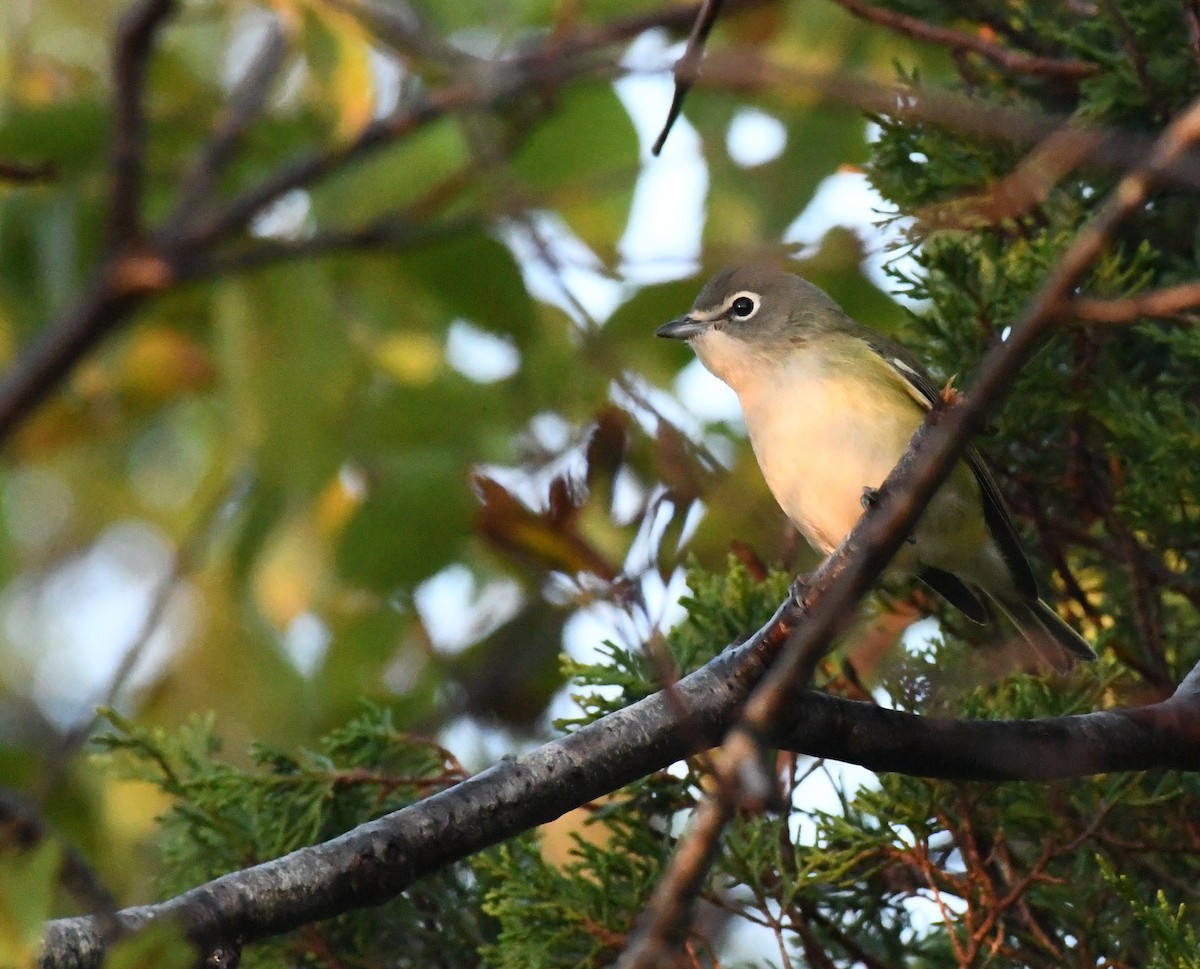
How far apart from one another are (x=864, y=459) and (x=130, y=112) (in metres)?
1.91

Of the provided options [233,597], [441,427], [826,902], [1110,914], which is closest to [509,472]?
[441,427]

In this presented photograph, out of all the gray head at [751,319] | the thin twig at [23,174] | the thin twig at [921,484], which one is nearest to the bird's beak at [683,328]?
the gray head at [751,319]

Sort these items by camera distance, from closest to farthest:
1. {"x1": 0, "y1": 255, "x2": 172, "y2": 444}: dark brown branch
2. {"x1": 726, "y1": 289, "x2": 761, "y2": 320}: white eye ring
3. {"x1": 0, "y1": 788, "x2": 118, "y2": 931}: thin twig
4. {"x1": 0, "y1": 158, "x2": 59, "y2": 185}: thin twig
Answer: {"x1": 0, "y1": 788, "x2": 118, "y2": 931}: thin twig → {"x1": 0, "y1": 255, "x2": 172, "y2": 444}: dark brown branch → {"x1": 0, "y1": 158, "x2": 59, "y2": 185}: thin twig → {"x1": 726, "y1": 289, "x2": 761, "y2": 320}: white eye ring

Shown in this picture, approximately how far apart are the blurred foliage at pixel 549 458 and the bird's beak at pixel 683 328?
0.06 meters

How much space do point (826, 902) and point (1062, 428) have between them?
1.03 metres

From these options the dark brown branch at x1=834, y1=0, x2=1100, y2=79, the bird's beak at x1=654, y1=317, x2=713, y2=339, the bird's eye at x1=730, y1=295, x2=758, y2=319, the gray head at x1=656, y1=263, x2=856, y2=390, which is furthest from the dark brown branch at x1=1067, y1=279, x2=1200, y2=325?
the bird's eye at x1=730, y1=295, x2=758, y2=319

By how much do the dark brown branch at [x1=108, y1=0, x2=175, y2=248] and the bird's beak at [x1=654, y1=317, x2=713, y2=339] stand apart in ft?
6.18

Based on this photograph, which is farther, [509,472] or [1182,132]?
[509,472]

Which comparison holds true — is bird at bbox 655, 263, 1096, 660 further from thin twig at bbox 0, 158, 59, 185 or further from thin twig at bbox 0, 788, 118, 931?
thin twig at bbox 0, 788, 118, 931

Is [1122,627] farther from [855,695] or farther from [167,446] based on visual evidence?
[167,446]

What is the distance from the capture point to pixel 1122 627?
121 inches

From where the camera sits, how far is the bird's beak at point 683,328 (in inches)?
154

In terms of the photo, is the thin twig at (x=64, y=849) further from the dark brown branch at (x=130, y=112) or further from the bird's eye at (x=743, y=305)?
the bird's eye at (x=743, y=305)

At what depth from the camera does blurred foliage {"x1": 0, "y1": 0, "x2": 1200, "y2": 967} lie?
8.35ft
